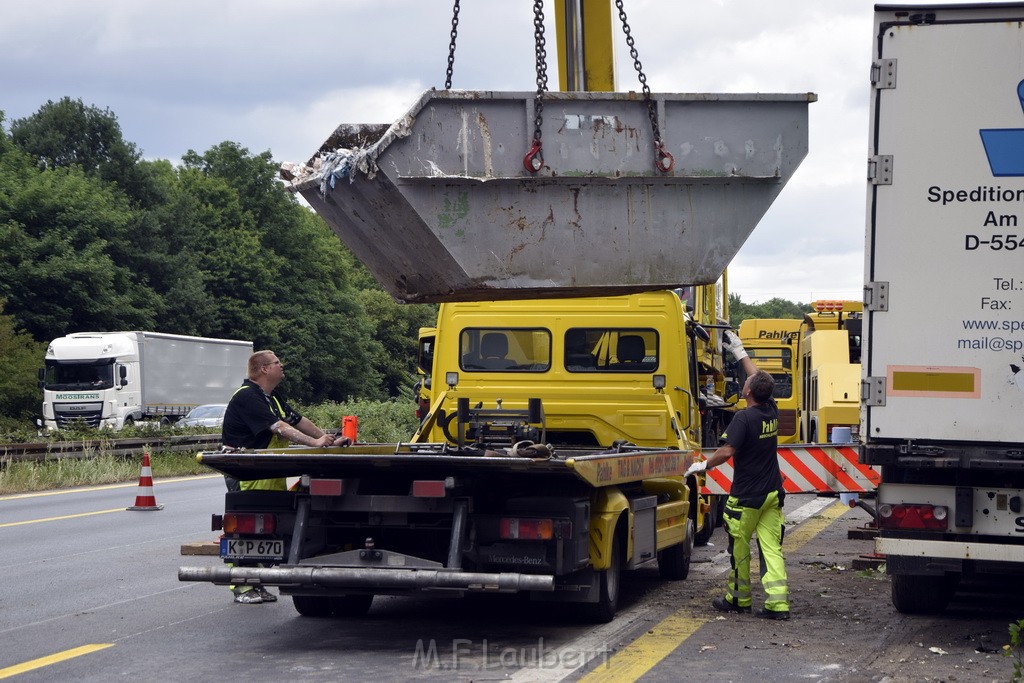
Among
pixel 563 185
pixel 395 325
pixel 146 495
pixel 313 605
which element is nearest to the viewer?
pixel 563 185

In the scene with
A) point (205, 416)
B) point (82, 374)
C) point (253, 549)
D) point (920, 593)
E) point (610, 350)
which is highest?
point (610, 350)

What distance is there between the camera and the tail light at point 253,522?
333 inches

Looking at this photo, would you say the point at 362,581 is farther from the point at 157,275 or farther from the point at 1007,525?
the point at 157,275

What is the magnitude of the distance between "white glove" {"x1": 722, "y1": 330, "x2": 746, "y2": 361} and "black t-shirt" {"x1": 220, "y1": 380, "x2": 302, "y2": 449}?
452 cm

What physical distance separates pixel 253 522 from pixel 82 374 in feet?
114

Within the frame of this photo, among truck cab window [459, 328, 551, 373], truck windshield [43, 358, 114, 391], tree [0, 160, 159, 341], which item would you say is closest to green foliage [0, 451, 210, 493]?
truck cab window [459, 328, 551, 373]

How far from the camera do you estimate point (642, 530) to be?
31.8 ft

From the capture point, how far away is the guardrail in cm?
2520

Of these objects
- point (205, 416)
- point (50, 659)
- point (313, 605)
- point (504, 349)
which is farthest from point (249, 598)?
point (205, 416)

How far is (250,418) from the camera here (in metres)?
9.93

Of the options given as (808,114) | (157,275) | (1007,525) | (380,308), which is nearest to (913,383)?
(1007,525)

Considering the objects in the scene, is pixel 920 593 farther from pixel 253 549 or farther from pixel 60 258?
pixel 60 258

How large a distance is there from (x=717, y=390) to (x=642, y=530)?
20.6ft

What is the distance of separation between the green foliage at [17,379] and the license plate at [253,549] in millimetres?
35628
